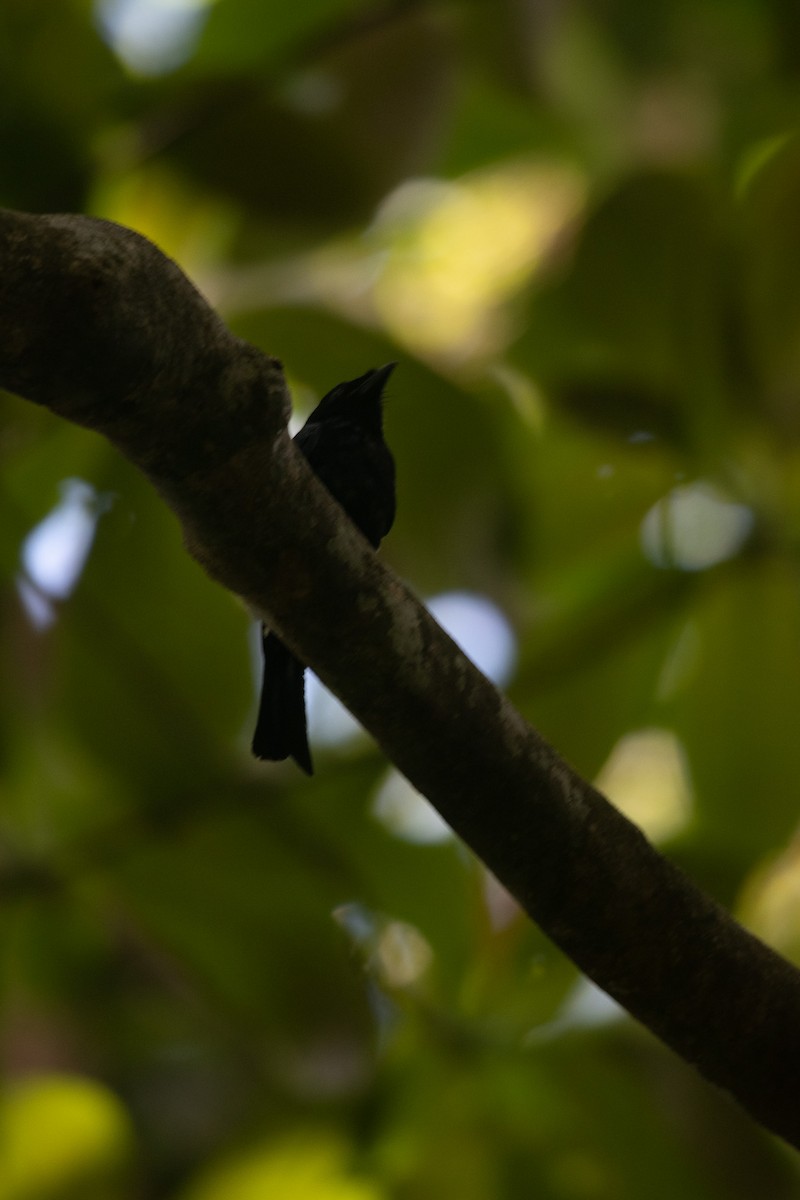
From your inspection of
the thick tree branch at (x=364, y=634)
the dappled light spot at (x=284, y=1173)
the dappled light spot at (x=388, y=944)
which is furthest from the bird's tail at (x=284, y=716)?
the dappled light spot at (x=284, y=1173)

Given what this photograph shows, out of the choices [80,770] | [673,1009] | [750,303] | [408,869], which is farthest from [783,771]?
[80,770]

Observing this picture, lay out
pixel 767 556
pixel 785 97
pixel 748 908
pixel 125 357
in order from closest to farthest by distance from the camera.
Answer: pixel 125 357
pixel 767 556
pixel 748 908
pixel 785 97

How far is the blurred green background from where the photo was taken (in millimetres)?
2039

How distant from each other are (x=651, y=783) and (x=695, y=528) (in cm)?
86

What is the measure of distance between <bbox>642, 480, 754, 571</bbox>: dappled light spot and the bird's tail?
85 cm

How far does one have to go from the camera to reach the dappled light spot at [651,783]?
2463 mm

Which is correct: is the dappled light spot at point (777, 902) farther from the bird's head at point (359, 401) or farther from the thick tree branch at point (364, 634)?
the bird's head at point (359, 401)

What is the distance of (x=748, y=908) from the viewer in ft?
7.18

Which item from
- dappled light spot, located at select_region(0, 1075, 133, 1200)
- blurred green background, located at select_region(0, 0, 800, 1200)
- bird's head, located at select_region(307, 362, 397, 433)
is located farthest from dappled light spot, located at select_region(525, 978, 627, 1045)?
bird's head, located at select_region(307, 362, 397, 433)

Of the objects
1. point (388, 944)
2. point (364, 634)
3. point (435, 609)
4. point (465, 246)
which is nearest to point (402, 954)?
point (388, 944)

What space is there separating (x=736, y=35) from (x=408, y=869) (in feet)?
5.47

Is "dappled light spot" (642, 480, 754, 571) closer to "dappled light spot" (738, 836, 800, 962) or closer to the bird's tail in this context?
"dappled light spot" (738, 836, 800, 962)

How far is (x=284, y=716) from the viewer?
147cm

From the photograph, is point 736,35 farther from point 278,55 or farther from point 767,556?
point 767,556
